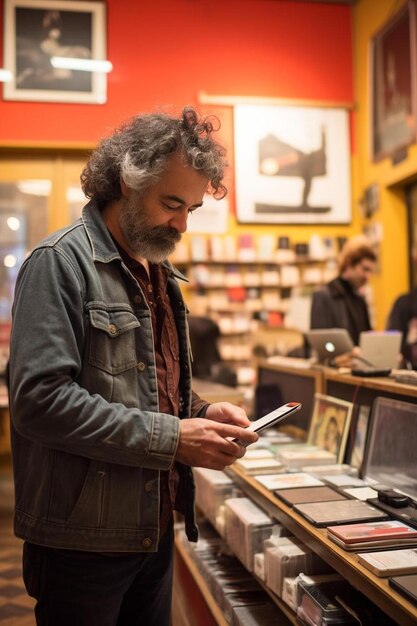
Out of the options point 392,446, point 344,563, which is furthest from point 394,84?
point 344,563

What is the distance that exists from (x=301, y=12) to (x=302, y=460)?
5109 mm

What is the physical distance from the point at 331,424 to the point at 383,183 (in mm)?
3603

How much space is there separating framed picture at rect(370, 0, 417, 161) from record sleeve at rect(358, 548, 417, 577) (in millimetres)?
4153

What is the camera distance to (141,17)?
587 cm

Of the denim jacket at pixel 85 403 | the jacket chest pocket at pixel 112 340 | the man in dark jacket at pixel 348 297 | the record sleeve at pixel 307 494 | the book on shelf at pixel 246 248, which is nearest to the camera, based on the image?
the denim jacket at pixel 85 403

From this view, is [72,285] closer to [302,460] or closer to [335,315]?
[302,460]

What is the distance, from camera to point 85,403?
4.16 feet

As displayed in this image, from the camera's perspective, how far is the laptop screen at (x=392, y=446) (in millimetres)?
2084

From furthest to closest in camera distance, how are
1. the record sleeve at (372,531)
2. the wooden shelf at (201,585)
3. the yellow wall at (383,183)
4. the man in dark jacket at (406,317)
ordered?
the yellow wall at (383,183) < the man in dark jacket at (406,317) < the wooden shelf at (201,585) < the record sleeve at (372,531)

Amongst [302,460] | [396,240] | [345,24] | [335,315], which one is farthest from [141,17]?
[302,460]

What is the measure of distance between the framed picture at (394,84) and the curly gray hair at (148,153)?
12.8ft

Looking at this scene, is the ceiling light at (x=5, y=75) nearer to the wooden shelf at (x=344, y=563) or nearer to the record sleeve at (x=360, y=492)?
the wooden shelf at (x=344, y=563)

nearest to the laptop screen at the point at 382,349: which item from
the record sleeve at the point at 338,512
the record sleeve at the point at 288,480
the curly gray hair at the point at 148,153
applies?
the record sleeve at the point at 288,480

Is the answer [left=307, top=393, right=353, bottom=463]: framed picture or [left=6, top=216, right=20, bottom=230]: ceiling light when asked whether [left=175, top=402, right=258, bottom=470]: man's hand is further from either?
[left=6, top=216, right=20, bottom=230]: ceiling light
